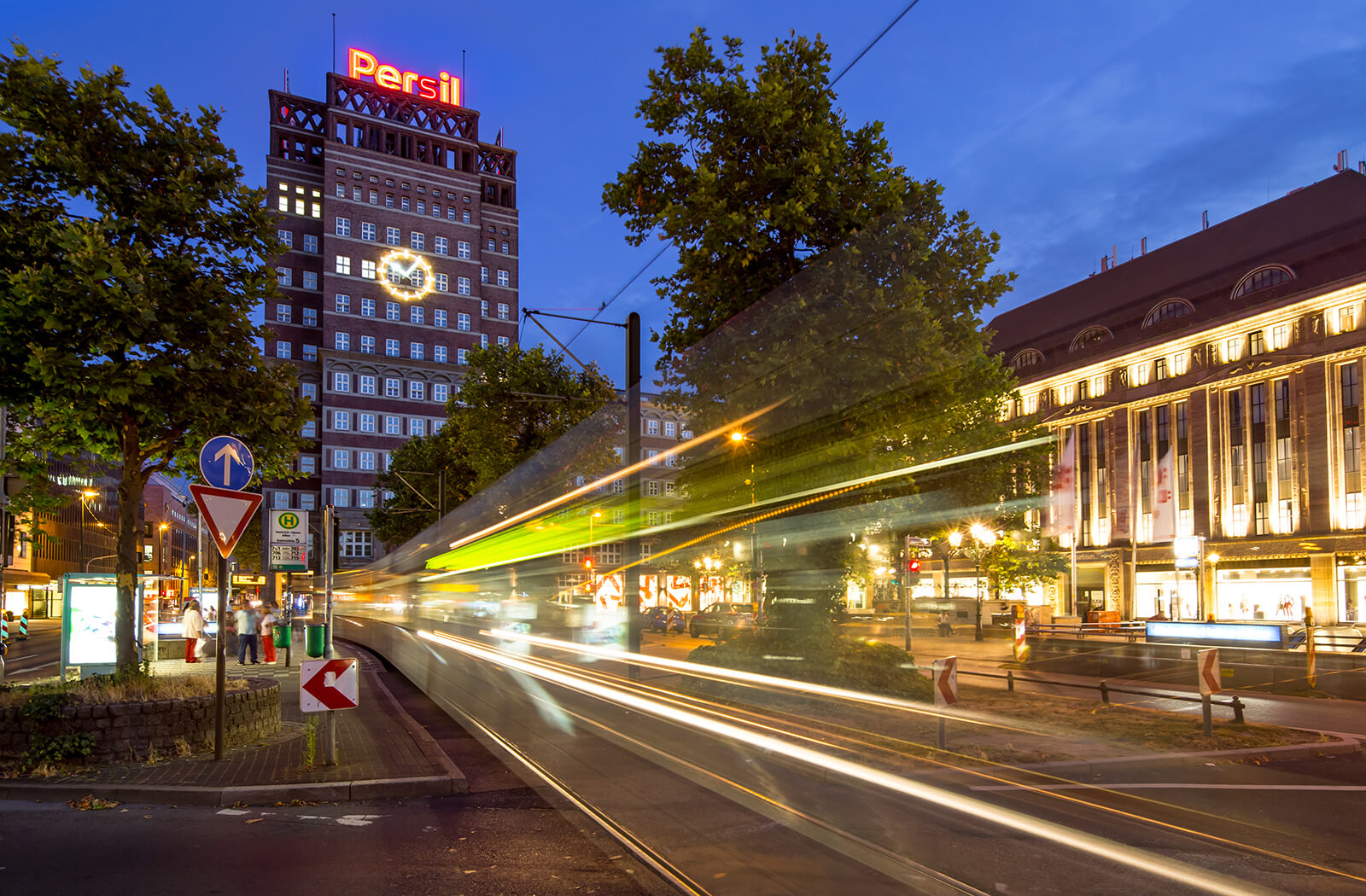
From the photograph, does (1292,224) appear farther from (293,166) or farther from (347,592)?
(293,166)

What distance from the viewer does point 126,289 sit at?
35.2 feet

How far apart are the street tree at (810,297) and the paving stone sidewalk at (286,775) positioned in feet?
30.3

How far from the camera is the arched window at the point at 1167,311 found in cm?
5634

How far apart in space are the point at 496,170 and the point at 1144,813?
103 meters

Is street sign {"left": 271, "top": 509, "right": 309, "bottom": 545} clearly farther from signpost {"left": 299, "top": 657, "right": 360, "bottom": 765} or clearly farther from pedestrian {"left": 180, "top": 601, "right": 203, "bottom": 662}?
signpost {"left": 299, "top": 657, "right": 360, "bottom": 765}

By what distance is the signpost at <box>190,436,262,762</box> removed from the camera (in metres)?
9.62

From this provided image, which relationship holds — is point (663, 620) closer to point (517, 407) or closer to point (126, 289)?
point (517, 407)

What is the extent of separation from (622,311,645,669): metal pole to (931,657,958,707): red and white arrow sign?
9233 millimetres

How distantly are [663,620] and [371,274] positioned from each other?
177 ft

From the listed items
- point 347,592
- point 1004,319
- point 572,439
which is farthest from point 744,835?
point 1004,319

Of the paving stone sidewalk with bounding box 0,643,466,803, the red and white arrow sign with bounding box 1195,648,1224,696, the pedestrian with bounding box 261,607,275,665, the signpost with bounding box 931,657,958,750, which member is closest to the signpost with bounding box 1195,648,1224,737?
the red and white arrow sign with bounding box 1195,648,1224,696

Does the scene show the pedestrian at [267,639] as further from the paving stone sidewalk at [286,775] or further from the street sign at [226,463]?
the street sign at [226,463]

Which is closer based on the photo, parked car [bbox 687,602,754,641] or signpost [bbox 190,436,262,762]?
signpost [bbox 190,436,262,762]

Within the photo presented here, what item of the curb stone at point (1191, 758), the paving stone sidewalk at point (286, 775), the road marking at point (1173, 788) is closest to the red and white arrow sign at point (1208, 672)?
the curb stone at point (1191, 758)
